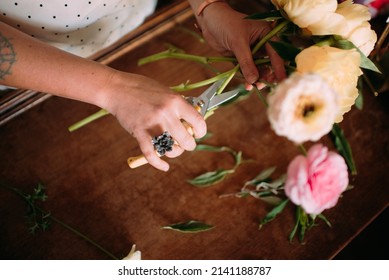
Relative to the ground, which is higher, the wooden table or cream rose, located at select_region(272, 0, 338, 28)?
cream rose, located at select_region(272, 0, 338, 28)

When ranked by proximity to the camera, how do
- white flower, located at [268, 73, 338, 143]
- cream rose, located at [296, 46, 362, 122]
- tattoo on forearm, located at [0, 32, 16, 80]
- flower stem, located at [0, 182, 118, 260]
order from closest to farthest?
white flower, located at [268, 73, 338, 143], cream rose, located at [296, 46, 362, 122], tattoo on forearm, located at [0, 32, 16, 80], flower stem, located at [0, 182, 118, 260]

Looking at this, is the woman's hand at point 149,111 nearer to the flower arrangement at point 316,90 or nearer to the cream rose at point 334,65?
the flower arrangement at point 316,90

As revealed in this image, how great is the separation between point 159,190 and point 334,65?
0.41 meters

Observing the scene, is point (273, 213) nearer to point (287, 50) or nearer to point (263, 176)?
point (263, 176)

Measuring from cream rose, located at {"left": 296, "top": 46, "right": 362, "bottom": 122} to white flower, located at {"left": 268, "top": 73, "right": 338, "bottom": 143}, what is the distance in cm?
11

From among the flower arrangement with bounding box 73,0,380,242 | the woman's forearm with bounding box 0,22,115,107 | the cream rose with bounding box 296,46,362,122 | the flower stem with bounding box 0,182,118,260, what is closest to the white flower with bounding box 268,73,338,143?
the flower arrangement with bounding box 73,0,380,242

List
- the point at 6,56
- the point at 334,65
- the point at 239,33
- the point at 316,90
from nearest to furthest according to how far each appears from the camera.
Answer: the point at 316,90
the point at 334,65
the point at 6,56
the point at 239,33

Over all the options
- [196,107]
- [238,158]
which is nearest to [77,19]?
[196,107]

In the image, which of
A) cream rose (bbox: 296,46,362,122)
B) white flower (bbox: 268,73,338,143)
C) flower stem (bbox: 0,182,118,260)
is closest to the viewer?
white flower (bbox: 268,73,338,143)

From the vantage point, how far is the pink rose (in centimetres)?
31

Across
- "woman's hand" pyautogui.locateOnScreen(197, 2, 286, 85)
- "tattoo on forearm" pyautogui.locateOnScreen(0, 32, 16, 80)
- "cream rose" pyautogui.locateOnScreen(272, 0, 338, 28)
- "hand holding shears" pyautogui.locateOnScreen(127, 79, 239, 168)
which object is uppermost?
"tattoo on forearm" pyautogui.locateOnScreen(0, 32, 16, 80)

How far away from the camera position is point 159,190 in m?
0.69

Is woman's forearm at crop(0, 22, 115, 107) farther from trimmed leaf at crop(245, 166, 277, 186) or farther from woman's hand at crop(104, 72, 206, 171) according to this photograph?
trimmed leaf at crop(245, 166, 277, 186)

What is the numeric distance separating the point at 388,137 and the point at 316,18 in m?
0.43
